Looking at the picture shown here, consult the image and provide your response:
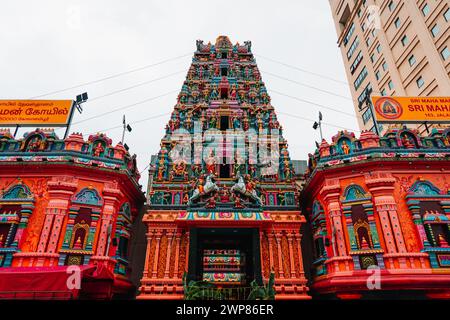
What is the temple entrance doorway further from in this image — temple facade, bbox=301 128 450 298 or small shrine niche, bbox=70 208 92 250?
small shrine niche, bbox=70 208 92 250

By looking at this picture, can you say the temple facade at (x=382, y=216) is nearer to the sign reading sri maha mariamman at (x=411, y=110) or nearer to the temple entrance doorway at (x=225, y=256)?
the sign reading sri maha mariamman at (x=411, y=110)

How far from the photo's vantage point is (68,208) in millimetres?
16641

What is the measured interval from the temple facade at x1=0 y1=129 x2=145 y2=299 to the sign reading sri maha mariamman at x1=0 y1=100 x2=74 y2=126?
5.60ft

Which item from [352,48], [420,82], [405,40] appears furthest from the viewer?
[352,48]

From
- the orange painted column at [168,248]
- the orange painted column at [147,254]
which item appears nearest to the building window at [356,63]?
the orange painted column at [168,248]

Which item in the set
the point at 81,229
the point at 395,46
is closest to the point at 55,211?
the point at 81,229

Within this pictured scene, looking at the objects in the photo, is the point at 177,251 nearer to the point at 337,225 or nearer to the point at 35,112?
the point at 337,225

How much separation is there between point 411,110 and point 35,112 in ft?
97.6

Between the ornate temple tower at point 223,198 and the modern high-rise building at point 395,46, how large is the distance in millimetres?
11497

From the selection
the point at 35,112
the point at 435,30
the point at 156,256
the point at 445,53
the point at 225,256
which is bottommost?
the point at 156,256

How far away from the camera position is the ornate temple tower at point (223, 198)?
1702 cm

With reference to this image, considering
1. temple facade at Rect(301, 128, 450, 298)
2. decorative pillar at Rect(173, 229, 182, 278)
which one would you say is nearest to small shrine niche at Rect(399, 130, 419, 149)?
temple facade at Rect(301, 128, 450, 298)

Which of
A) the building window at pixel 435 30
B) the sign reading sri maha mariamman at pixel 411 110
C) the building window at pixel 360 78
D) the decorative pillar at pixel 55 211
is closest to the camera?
the decorative pillar at pixel 55 211

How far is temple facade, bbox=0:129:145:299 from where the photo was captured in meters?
15.2
